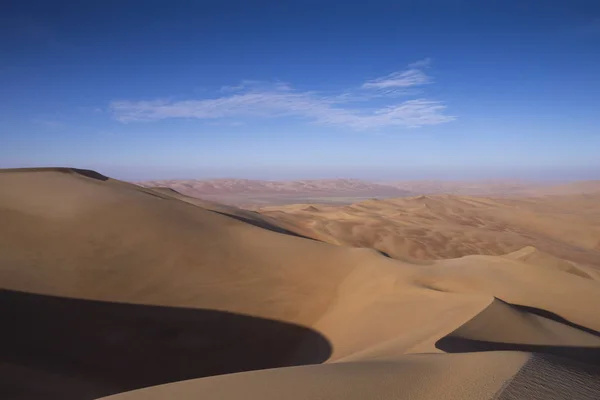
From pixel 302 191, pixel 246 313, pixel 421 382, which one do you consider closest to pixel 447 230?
pixel 246 313

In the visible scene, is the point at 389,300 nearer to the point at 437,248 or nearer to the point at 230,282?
the point at 230,282

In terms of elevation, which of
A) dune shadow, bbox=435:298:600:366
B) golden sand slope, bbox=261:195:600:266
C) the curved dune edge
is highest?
the curved dune edge

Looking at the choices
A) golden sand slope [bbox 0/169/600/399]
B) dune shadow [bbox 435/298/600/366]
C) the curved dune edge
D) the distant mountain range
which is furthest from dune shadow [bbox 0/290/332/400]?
the distant mountain range

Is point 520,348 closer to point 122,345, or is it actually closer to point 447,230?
point 122,345

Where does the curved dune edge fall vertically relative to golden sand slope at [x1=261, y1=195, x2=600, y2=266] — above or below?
above

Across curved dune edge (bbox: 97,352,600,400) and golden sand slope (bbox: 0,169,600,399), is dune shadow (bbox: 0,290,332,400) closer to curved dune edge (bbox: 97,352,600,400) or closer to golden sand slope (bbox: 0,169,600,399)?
golden sand slope (bbox: 0,169,600,399)

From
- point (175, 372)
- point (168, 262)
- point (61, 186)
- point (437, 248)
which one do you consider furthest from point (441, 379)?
point (437, 248)

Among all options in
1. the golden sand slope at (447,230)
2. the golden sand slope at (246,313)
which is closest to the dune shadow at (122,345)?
the golden sand slope at (246,313)
